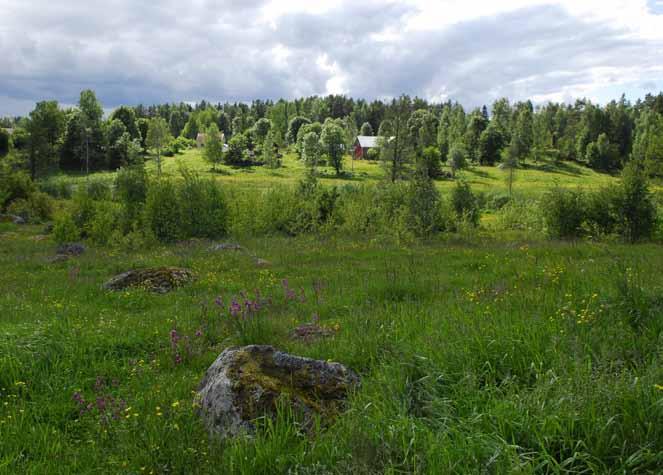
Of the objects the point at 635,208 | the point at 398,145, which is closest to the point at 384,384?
the point at 635,208

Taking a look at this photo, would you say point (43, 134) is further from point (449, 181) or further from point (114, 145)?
point (449, 181)

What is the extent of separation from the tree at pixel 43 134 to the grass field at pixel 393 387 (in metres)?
81.2

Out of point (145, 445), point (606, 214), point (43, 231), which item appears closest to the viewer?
point (145, 445)

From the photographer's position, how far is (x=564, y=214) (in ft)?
93.9

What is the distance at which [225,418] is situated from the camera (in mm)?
4156

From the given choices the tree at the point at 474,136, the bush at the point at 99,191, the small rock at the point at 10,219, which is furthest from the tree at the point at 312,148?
the small rock at the point at 10,219

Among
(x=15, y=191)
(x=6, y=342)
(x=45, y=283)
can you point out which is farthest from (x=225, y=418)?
(x=15, y=191)

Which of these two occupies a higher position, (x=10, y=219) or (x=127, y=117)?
(x=127, y=117)

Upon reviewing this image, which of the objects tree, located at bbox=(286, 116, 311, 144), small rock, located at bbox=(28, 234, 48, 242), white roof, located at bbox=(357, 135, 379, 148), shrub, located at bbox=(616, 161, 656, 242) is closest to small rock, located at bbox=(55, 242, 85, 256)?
small rock, located at bbox=(28, 234, 48, 242)

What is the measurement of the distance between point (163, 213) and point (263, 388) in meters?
24.6

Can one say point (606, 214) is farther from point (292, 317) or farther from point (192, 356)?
point (192, 356)

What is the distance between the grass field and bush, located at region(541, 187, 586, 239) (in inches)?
804

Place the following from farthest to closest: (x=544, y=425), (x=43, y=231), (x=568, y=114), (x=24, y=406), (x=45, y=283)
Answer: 1. (x=568, y=114)
2. (x=43, y=231)
3. (x=45, y=283)
4. (x=24, y=406)
5. (x=544, y=425)

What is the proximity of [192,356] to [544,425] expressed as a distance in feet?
15.3
